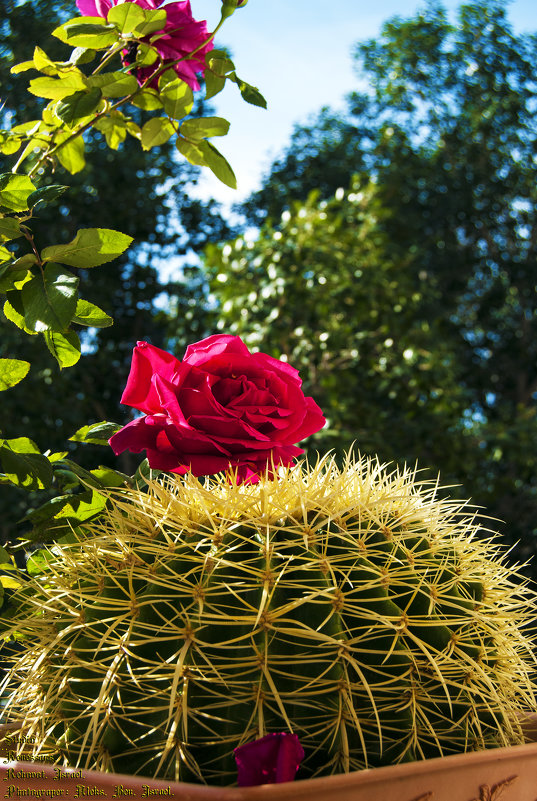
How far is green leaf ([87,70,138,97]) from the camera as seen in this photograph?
2.24 feet

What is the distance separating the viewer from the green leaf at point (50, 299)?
56cm

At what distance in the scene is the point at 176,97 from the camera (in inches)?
29.1

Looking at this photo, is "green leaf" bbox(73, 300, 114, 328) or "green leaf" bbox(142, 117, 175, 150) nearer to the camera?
"green leaf" bbox(73, 300, 114, 328)

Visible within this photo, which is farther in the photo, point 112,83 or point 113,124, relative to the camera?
point 113,124

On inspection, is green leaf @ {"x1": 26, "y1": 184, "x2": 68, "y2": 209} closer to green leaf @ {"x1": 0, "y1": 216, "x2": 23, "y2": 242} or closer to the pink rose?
green leaf @ {"x1": 0, "y1": 216, "x2": 23, "y2": 242}

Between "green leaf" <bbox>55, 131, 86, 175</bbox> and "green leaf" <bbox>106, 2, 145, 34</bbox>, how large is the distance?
0.51 ft

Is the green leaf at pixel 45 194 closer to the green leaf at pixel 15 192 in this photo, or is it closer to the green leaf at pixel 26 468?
the green leaf at pixel 15 192

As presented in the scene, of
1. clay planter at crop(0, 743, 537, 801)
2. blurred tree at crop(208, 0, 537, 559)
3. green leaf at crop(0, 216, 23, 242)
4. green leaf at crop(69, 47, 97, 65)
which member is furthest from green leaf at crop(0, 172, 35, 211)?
blurred tree at crop(208, 0, 537, 559)

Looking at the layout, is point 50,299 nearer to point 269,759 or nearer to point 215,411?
point 215,411

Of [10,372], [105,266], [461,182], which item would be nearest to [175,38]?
[10,372]

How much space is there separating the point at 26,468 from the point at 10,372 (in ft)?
0.29

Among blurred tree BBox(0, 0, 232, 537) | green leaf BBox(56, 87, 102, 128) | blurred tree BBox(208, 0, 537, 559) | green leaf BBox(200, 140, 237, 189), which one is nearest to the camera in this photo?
green leaf BBox(56, 87, 102, 128)

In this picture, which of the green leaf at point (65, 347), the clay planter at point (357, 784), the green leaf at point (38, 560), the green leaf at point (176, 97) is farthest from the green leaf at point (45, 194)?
the clay planter at point (357, 784)

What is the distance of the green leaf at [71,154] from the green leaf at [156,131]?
0.08m
